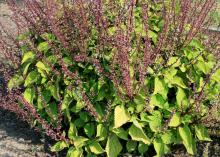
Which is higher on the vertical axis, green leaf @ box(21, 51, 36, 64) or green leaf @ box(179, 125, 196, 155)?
green leaf @ box(21, 51, 36, 64)

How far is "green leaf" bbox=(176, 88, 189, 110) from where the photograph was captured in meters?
Answer: 4.38

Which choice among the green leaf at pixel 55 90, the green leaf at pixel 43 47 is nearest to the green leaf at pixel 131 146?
the green leaf at pixel 55 90

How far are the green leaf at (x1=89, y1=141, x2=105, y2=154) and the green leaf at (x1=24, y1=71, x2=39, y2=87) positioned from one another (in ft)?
3.34

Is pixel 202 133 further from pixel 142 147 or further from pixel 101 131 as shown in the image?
Result: pixel 101 131

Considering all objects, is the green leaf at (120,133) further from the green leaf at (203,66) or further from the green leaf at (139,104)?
the green leaf at (203,66)

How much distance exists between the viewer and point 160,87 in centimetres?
428

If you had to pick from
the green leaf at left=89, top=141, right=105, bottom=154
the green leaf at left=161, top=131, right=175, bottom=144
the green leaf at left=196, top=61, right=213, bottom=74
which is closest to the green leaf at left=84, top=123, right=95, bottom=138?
the green leaf at left=89, top=141, right=105, bottom=154

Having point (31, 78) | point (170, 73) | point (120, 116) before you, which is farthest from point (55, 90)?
point (170, 73)

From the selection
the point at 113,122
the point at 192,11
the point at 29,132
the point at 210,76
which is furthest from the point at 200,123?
the point at 29,132

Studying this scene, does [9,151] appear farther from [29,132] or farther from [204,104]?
[204,104]

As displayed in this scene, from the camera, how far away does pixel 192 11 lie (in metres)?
4.92

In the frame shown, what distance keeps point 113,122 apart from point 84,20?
1.11 metres

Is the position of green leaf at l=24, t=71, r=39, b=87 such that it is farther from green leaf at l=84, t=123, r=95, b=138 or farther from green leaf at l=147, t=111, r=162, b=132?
green leaf at l=147, t=111, r=162, b=132

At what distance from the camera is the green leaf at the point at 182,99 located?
4.38 metres
